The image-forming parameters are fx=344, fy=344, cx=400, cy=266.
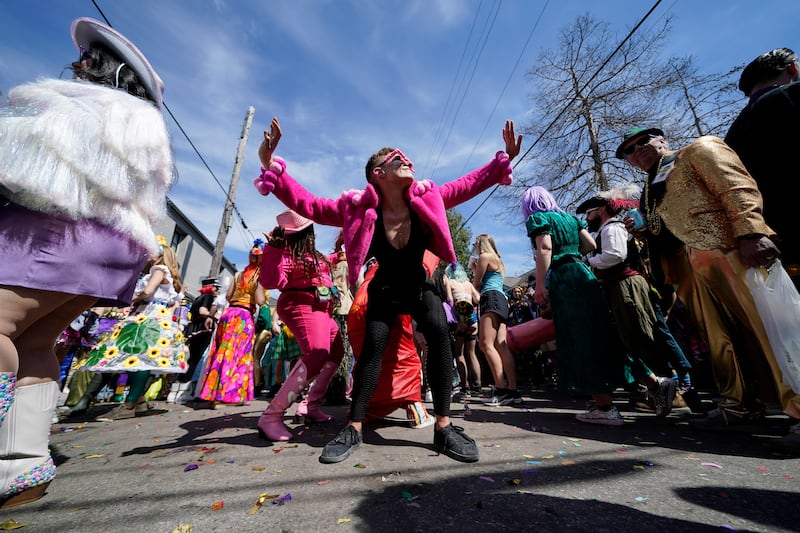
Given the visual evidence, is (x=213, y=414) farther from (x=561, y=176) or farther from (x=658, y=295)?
(x=561, y=176)

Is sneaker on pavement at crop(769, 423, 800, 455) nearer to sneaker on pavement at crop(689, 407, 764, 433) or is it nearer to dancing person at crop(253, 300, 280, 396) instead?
sneaker on pavement at crop(689, 407, 764, 433)

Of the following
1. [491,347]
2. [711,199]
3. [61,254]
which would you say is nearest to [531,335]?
[491,347]

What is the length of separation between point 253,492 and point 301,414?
1638mm

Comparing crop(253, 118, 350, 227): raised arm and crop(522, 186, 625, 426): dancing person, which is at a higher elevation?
crop(253, 118, 350, 227): raised arm

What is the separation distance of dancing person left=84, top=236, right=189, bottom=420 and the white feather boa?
85.0 inches

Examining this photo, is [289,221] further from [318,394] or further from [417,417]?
[417,417]

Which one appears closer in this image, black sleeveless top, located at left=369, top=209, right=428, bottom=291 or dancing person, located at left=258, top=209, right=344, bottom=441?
black sleeveless top, located at left=369, top=209, right=428, bottom=291

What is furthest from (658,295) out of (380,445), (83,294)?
(83,294)

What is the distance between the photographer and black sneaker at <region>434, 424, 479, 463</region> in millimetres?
1853

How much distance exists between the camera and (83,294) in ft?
5.08

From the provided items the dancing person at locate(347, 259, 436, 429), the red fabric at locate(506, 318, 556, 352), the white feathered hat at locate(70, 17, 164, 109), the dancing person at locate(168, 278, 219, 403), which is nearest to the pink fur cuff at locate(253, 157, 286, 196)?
the white feathered hat at locate(70, 17, 164, 109)

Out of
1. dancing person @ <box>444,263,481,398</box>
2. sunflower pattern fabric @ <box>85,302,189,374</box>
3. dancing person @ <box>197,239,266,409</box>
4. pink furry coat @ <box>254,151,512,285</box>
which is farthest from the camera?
dancing person @ <box>444,263,481,398</box>

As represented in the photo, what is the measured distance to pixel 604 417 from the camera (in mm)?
2742

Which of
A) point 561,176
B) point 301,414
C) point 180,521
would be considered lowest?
point 180,521
